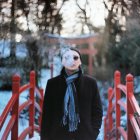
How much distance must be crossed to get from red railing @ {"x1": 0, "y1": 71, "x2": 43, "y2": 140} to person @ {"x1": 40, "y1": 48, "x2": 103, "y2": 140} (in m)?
0.48

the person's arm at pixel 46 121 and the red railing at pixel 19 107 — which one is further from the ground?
the person's arm at pixel 46 121

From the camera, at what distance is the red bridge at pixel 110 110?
269 cm

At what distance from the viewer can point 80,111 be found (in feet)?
7.34

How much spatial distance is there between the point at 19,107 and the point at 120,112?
1.02m

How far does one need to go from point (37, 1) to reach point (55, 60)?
0.67m

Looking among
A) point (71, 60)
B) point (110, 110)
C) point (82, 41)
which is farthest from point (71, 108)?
point (82, 41)

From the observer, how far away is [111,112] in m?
4.09

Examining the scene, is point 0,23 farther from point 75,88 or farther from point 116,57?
point 75,88

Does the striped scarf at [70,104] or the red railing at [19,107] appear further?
the red railing at [19,107]

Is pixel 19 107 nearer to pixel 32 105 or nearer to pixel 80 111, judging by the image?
pixel 32 105

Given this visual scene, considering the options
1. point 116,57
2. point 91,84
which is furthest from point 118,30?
point 91,84

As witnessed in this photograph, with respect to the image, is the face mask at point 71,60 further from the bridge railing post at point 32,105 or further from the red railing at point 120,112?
the bridge railing post at point 32,105

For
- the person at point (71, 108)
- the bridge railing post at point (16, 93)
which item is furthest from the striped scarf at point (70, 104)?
the bridge railing post at point (16, 93)

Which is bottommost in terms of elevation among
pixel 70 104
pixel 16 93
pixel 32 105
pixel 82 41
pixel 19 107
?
pixel 32 105
